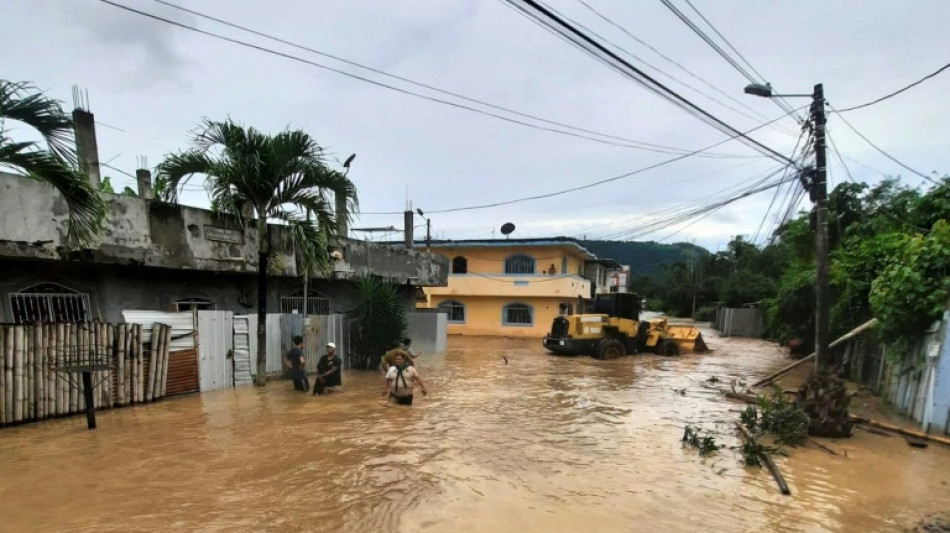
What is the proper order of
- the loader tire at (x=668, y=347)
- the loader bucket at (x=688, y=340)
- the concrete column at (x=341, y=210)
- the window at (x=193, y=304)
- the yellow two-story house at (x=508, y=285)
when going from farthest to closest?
the yellow two-story house at (x=508, y=285), the loader bucket at (x=688, y=340), the loader tire at (x=668, y=347), the concrete column at (x=341, y=210), the window at (x=193, y=304)

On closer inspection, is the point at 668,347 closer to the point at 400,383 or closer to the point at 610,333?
the point at 610,333

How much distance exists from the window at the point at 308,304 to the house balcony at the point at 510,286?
1588 cm

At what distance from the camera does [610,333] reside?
2188 centimetres

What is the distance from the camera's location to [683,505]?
19.3 feet

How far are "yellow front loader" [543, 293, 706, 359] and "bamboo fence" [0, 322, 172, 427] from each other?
1506 centimetres

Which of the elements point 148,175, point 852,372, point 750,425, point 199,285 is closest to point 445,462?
point 750,425

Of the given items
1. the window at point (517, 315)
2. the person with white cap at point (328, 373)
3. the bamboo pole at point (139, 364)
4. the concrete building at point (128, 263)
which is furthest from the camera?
the window at point (517, 315)

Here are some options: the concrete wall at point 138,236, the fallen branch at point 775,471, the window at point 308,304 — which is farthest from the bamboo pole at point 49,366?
the fallen branch at point 775,471

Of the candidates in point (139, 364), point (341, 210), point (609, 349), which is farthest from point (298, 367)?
point (609, 349)

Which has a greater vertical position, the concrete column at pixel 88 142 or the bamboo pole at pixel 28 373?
the concrete column at pixel 88 142

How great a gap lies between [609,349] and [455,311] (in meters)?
13.6

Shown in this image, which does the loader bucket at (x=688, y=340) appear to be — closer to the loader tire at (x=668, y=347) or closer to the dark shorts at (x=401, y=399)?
the loader tire at (x=668, y=347)

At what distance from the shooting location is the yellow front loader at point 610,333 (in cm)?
2138

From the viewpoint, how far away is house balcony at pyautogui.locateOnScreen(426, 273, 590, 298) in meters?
30.6
